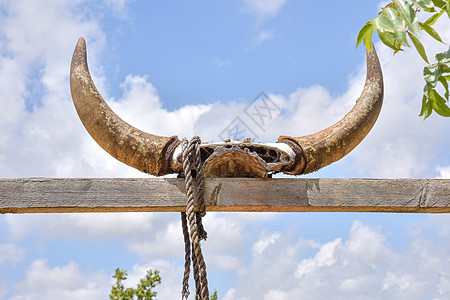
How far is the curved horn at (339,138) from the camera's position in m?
2.96

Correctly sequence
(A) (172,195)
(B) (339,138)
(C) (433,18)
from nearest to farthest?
1. (C) (433,18)
2. (A) (172,195)
3. (B) (339,138)

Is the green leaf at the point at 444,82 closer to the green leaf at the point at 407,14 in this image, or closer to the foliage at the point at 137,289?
the green leaf at the point at 407,14

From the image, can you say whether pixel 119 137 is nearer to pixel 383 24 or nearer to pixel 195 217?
pixel 195 217

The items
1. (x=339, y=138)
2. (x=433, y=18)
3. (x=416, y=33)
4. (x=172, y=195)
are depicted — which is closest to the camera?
(x=416, y=33)

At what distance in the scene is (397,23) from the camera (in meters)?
1.63

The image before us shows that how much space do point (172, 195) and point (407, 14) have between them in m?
1.68

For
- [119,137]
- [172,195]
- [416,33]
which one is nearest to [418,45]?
[416,33]

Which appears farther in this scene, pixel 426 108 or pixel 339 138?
pixel 339 138

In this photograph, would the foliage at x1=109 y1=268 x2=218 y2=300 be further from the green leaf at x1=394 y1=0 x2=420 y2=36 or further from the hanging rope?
the green leaf at x1=394 y1=0 x2=420 y2=36

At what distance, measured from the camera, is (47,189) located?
286 cm

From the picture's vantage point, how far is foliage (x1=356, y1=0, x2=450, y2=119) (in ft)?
5.30

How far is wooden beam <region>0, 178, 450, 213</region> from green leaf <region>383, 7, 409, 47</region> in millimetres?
1415

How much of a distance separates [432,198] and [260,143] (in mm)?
1136

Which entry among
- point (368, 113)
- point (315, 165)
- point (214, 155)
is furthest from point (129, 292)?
point (368, 113)
